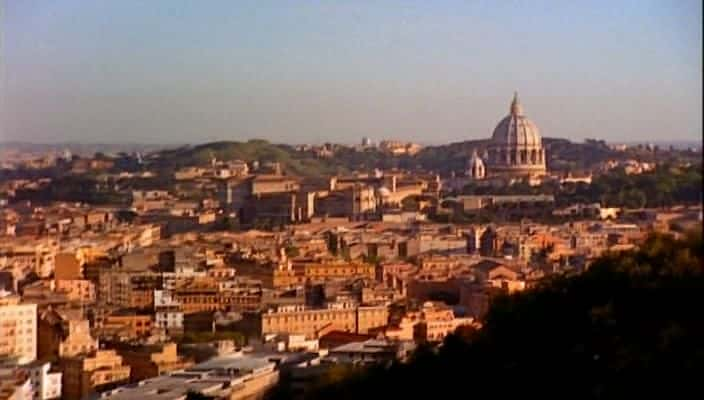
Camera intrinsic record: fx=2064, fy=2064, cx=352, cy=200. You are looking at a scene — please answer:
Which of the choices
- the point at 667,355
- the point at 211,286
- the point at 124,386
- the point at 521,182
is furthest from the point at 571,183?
the point at 667,355

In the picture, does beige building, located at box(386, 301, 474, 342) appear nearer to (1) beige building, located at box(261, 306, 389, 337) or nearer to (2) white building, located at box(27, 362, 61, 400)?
(1) beige building, located at box(261, 306, 389, 337)

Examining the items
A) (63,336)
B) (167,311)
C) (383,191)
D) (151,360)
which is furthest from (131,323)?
(383,191)

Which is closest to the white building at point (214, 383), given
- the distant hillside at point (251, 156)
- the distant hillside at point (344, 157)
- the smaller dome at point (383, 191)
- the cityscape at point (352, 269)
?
the cityscape at point (352, 269)

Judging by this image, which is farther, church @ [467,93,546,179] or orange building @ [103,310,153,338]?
church @ [467,93,546,179]

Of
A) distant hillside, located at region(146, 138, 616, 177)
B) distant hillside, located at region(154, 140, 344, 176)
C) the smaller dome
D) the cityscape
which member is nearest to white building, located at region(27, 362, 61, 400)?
the cityscape

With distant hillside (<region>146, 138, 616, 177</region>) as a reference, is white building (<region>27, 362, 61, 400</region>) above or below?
below
